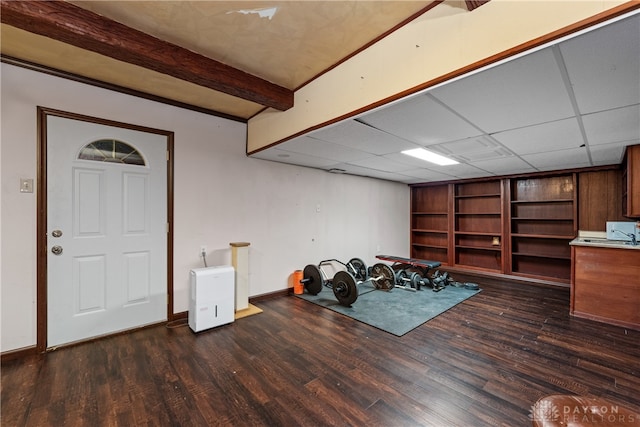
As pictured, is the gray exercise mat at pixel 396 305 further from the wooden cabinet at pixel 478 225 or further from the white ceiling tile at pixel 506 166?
the white ceiling tile at pixel 506 166

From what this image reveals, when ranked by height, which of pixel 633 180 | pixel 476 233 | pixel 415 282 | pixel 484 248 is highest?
pixel 633 180

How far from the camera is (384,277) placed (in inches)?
177

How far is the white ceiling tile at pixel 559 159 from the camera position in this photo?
138 inches

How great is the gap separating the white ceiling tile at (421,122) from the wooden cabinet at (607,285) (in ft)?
7.29

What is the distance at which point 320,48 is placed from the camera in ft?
7.07

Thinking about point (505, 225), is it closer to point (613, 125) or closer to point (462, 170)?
point (462, 170)

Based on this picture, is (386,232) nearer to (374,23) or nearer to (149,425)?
(374,23)

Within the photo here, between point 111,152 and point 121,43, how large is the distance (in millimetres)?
1346

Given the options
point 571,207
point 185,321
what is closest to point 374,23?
point 185,321

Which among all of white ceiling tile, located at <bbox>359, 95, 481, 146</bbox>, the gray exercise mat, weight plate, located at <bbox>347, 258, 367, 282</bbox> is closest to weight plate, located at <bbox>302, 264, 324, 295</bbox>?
the gray exercise mat

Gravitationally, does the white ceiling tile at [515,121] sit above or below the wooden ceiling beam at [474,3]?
below

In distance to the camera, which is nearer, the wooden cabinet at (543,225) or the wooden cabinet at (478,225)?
the wooden cabinet at (543,225)

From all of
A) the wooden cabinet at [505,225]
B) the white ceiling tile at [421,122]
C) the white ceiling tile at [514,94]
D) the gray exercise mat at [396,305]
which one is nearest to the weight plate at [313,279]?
the gray exercise mat at [396,305]

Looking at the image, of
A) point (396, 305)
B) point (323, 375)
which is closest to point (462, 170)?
point (396, 305)
